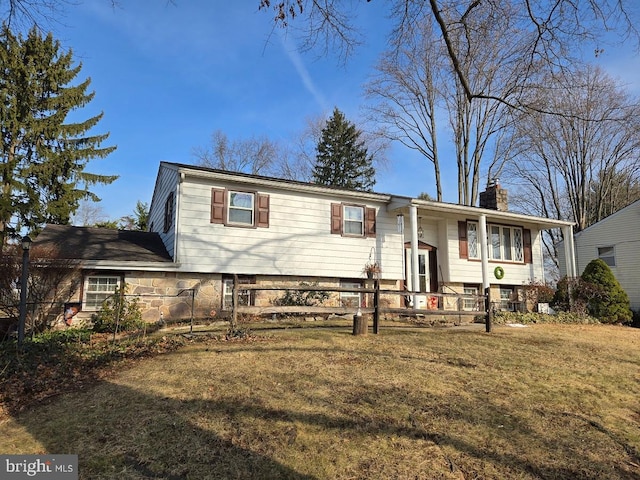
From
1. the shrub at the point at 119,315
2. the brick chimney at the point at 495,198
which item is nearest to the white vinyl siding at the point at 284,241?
the shrub at the point at 119,315

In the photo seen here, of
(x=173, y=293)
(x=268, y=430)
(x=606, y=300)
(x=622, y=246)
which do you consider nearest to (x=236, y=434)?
(x=268, y=430)

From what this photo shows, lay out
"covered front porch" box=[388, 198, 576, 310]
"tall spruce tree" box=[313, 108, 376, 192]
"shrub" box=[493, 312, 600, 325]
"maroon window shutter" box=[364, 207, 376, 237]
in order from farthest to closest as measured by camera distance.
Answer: "tall spruce tree" box=[313, 108, 376, 192] < "covered front porch" box=[388, 198, 576, 310] < "maroon window shutter" box=[364, 207, 376, 237] < "shrub" box=[493, 312, 600, 325]

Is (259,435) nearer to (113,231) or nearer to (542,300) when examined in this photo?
(113,231)

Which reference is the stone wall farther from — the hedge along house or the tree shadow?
the tree shadow

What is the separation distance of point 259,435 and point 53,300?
350 inches

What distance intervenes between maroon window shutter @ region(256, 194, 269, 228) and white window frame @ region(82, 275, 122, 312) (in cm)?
440

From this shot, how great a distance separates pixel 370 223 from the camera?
14.9 m

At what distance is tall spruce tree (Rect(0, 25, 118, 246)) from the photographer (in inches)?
765

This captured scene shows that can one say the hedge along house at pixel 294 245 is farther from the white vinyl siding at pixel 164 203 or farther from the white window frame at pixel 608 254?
the white window frame at pixel 608 254

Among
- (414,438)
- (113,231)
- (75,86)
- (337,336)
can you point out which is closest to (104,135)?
(75,86)

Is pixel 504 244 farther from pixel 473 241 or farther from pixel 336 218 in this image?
pixel 336 218

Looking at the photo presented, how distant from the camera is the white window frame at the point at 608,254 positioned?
20.3 meters

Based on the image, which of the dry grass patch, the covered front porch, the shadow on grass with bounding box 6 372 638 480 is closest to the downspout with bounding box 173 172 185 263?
the dry grass patch

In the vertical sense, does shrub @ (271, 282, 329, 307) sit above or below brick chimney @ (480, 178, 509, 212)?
below
